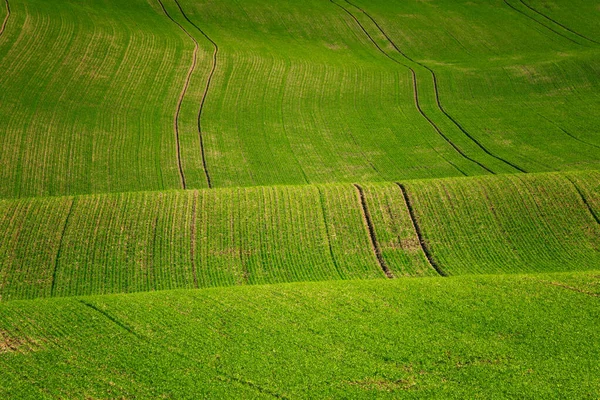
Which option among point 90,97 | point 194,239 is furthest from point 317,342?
point 90,97

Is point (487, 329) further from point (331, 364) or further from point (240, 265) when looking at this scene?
point (240, 265)

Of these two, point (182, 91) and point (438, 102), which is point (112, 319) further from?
point (438, 102)

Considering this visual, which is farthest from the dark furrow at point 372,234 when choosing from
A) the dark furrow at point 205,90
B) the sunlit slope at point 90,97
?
the sunlit slope at point 90,97

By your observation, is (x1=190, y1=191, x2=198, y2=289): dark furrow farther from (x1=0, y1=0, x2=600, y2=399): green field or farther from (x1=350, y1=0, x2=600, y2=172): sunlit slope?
(x1=350, y1=0, x2=600, y2=172): sunlit slope

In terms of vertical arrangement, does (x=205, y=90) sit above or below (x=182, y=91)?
above

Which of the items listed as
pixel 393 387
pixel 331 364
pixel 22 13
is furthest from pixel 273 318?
pixel 22 13

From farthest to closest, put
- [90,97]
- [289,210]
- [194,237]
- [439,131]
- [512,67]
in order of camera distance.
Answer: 1. [512,67]
2. [90,97]
3. [439,131]
4. [289,210]
5. [194,237]

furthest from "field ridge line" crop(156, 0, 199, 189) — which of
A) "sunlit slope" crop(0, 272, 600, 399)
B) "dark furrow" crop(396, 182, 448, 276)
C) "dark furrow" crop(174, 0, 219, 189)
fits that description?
"sunlit slope" crop(0, 272, 600, 399)
